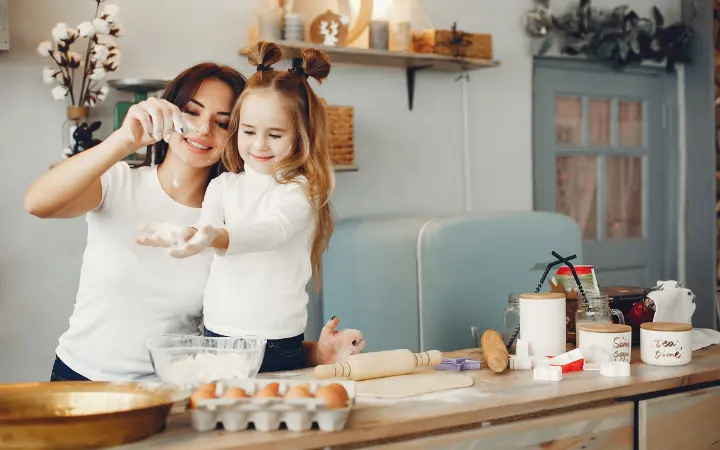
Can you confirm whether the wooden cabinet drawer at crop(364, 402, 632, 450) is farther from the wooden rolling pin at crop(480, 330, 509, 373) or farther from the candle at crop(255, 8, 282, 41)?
the candle at crop(255, 8, 282, 41)

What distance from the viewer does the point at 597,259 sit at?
5.00 metres

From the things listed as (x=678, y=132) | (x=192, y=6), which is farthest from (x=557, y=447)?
(x=678, y=132)

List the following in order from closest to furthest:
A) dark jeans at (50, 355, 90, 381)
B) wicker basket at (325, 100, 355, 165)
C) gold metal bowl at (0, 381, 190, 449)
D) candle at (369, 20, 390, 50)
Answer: gold metal bowl at (0, 381, 190, 449) → dark jeans at (50, 355, 90, 381) → wicker basket at (325, 100, 355, 165) → candle at (369, 20, 390, 50)

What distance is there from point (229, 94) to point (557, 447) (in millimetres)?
1191

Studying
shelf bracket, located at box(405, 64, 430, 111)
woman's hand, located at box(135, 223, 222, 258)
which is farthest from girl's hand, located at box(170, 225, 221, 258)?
shelf bracket, located at box(405, 64, 430, 111)

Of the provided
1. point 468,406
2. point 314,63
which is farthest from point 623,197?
point 468,406

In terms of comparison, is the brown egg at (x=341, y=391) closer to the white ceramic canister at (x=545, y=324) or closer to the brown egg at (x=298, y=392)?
the brown egg at (x=298, y=392)

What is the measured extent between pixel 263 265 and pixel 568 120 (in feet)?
10.8

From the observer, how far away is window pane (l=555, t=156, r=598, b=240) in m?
4.90

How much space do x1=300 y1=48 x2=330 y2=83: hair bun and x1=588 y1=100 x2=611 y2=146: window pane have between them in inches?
125

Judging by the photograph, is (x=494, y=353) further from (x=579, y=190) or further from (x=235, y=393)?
(x=579, y=190)

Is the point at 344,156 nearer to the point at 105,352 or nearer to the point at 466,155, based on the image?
the point at 466,155

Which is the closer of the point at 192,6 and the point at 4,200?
the point at 4,200

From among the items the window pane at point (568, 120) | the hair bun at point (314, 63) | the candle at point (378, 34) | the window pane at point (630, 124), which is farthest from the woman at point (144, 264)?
the window pane at point (630, 124)
